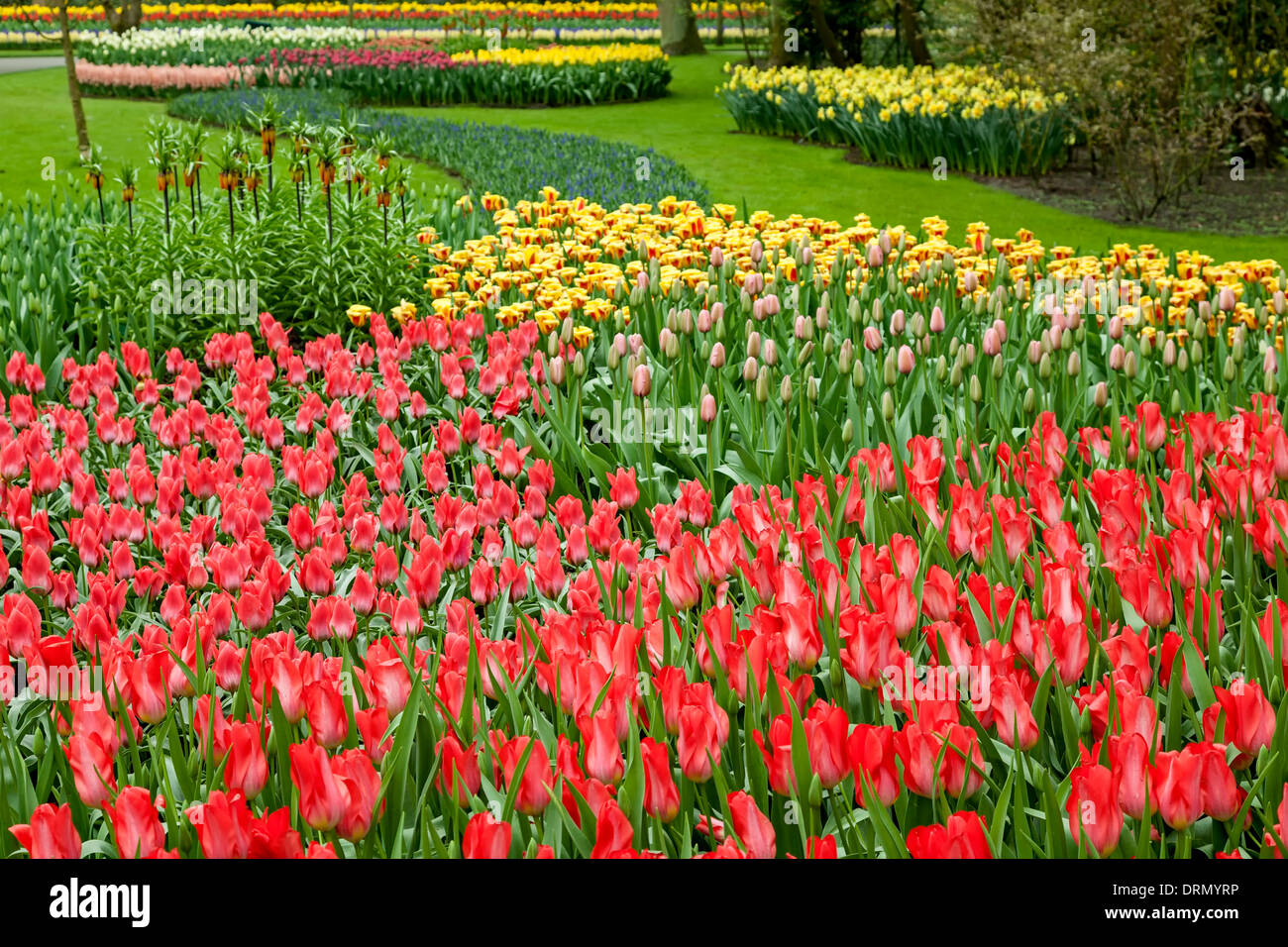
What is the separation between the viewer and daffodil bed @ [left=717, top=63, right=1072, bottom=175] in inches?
561

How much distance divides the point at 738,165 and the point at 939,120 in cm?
255

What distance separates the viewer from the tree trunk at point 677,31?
30.9m

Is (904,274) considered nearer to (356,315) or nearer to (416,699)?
(356,315)

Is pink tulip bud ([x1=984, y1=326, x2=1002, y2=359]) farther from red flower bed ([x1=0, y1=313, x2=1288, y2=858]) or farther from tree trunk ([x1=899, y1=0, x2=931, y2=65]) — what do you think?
tree trunk ([x1=899, y1=0, x2=931, y2=65])

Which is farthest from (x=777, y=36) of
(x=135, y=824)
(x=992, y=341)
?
(x=135, y=824)

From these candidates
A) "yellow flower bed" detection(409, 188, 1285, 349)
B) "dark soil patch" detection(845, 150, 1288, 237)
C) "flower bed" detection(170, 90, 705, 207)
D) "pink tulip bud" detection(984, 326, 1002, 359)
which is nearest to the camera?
"pink tulip bud" detection(984, 326, 1002, 359)

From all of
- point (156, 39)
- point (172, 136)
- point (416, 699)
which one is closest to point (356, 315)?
point (172, 136)

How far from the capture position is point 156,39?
26359 millimetres

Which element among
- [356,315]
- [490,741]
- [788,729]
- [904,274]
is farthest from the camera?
[904,274]

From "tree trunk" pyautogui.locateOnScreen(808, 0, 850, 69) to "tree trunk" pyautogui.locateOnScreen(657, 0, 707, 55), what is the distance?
9.62 m

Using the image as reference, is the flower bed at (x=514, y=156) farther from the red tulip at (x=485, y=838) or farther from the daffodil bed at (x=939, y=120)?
the red tulip at (x=485, y=838)

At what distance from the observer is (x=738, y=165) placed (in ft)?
52.2

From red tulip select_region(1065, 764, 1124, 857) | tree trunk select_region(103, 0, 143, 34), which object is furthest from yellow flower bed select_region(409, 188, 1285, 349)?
tree trunk select_region(103, 0, 143, 34)

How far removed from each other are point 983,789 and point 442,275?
5026mm
